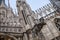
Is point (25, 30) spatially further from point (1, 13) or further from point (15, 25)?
point (1, 13)

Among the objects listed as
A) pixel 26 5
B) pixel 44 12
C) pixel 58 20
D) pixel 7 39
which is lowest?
pixel 7 39

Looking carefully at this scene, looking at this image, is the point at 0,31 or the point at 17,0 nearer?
the point at 0,31

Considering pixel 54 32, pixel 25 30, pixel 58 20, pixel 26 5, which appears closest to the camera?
pixel 54 32

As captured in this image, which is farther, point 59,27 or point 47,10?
point 47,10

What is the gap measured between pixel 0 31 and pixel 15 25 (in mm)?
1054

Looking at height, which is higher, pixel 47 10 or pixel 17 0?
pixel 17 0

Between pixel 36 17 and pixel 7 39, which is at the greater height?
pixel 36 17

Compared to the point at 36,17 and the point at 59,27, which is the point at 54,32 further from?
the point at 36,17

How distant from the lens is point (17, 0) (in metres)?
12.2

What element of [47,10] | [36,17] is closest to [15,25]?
[36,17]

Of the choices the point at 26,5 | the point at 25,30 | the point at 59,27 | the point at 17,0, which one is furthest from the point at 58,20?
the point at 17,0

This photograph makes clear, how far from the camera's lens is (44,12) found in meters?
10.8

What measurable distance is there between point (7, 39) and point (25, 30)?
1.22m

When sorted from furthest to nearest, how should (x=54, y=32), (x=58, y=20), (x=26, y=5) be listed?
(x=26, y=5)
(x=58, y=20)
(x=54, y=32)
